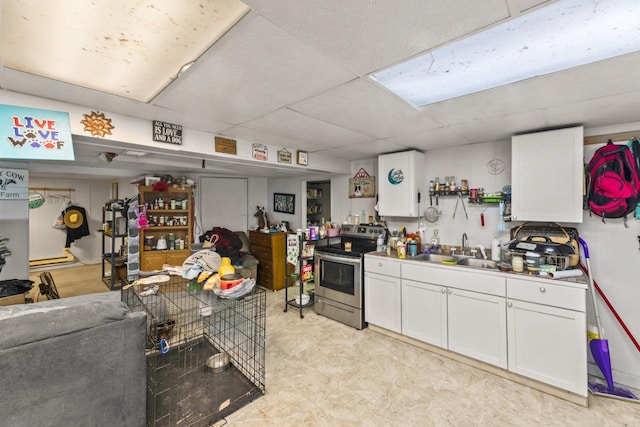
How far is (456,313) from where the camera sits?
2572 mm

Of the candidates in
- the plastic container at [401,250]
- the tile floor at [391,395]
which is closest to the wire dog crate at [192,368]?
the tile floor at [391,395]

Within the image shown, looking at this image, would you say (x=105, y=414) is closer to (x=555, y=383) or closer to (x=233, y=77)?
(x=233, y=77)

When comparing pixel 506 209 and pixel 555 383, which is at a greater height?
pixel 506 209

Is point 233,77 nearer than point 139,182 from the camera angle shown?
Yes

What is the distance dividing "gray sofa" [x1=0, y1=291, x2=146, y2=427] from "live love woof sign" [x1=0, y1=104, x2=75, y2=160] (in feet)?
3.02

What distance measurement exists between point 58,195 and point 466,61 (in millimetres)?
8247

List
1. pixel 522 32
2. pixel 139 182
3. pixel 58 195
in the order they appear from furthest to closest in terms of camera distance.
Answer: pixel 58 195
pixel 139 182
pixel 522 32

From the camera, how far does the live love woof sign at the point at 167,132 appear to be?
2129 mm

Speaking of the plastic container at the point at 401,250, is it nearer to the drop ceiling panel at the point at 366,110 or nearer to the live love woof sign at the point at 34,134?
the drop ceiling panel at the point at 366,110

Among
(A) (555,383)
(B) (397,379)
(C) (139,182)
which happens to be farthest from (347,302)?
(C) (139,182)

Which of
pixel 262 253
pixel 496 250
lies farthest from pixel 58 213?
pixel 496 250

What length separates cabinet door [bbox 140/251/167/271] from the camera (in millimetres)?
4328

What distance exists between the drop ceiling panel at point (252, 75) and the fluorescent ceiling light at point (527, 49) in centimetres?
38

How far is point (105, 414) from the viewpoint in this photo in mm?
1425
